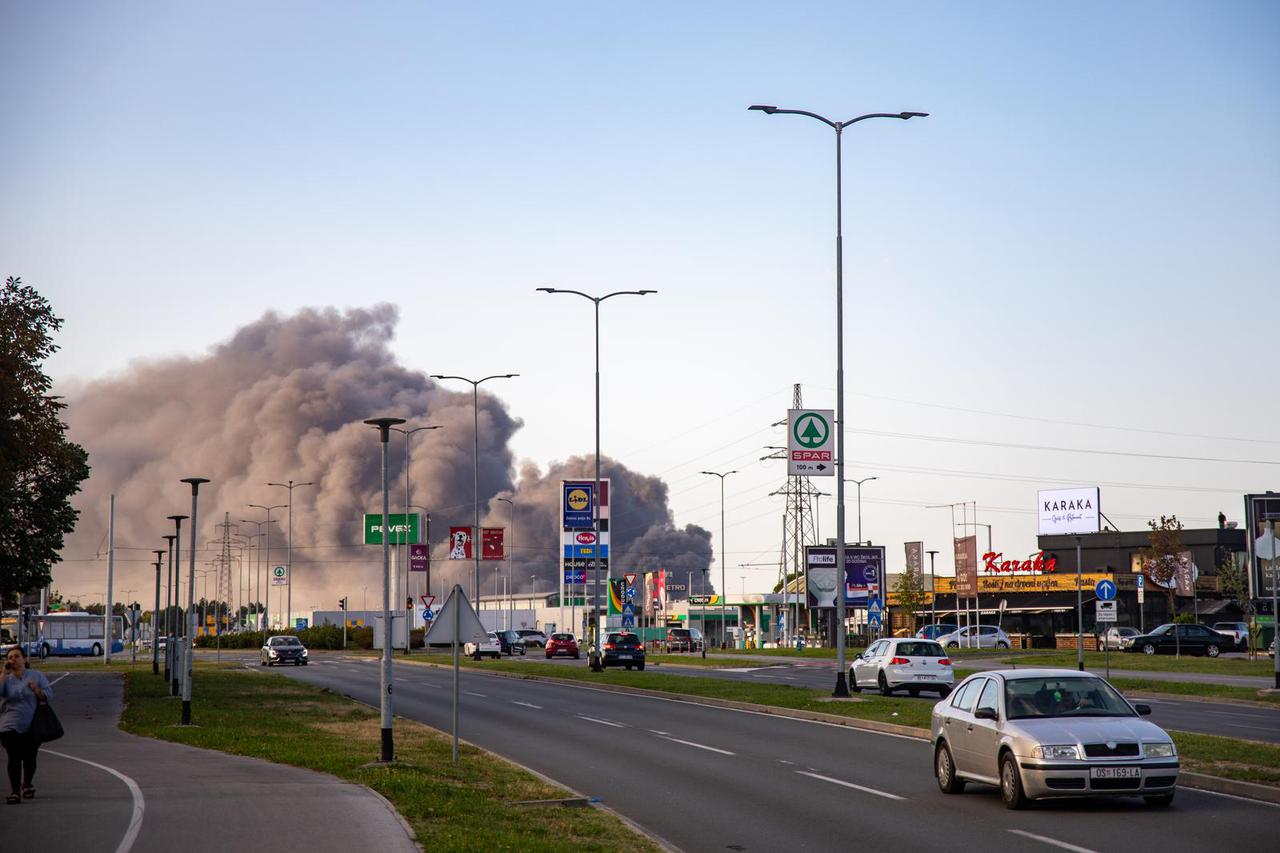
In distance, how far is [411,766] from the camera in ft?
59.2

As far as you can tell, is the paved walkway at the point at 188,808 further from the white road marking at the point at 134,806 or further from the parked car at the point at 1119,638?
the parked car at the point at 1119,638

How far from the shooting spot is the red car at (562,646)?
259 feet

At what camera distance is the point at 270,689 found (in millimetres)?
40656

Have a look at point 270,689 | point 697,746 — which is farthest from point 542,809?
point 270,689

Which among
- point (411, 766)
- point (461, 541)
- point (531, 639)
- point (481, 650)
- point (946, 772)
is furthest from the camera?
point (531, 639)

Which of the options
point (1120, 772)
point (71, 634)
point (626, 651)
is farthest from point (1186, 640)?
point (71, 634)

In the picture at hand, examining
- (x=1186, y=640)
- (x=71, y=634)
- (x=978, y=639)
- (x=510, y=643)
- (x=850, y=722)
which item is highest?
(x=850, y=722)

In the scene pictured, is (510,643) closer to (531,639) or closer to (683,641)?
(531,639)

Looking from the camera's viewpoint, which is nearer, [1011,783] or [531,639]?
[1011,783]

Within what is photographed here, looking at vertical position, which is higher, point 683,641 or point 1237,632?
point 1237,632

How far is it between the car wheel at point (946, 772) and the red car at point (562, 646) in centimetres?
6332

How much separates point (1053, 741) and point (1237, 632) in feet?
221

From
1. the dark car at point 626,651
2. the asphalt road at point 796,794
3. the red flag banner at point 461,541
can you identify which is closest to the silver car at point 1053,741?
the asphalt road at point 796,794

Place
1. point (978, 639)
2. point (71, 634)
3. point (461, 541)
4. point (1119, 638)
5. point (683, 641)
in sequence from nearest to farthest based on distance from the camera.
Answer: point (461, 541), point (1119, 638), point (978, 639), point (683, 641), point (71, 634)
